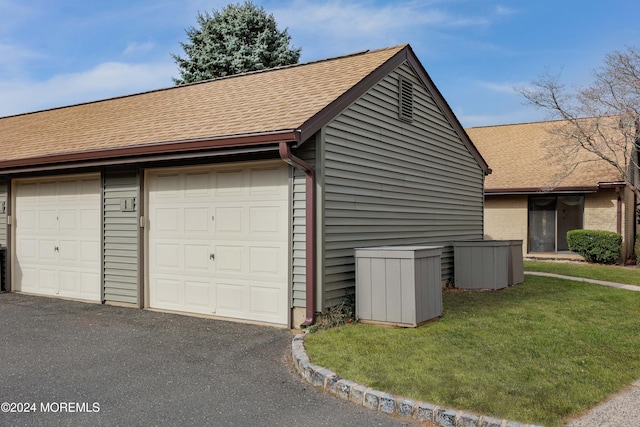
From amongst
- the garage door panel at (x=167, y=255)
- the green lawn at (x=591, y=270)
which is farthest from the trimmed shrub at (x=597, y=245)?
the garage door panel at (x=167, y=255)

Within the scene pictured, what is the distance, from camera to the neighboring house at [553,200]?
55.6 ft

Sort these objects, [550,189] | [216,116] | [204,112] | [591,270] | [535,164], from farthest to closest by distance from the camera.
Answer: [535,164], [550,189], [591,270], [204,112], [216,116]

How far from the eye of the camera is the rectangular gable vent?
30.2 feet

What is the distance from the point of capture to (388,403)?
409 centimetres

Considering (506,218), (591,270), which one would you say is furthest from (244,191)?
(506,218)

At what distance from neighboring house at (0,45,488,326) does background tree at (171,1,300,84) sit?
1549 centimetres

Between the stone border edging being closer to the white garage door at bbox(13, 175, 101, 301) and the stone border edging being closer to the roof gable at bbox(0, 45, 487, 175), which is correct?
the roof gable at bbox(0, 45, 487, 175)

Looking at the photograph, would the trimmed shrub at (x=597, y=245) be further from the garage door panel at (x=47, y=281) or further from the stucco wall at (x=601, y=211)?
the garage door panel at (x=47, y=281)

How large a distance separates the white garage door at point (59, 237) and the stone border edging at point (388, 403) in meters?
6.10

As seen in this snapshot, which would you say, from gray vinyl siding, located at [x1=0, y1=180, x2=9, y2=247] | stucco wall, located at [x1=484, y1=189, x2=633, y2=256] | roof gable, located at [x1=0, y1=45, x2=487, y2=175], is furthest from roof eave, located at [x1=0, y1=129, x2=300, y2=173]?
Answer: stucco wall, located at [x1=484, y1=189, x2=633, y2=256]

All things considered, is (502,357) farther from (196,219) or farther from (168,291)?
(168,291)

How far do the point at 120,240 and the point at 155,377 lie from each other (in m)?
4.47

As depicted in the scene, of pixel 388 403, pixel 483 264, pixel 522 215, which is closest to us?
pixel 388 403

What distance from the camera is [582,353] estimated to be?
5.47 metres
